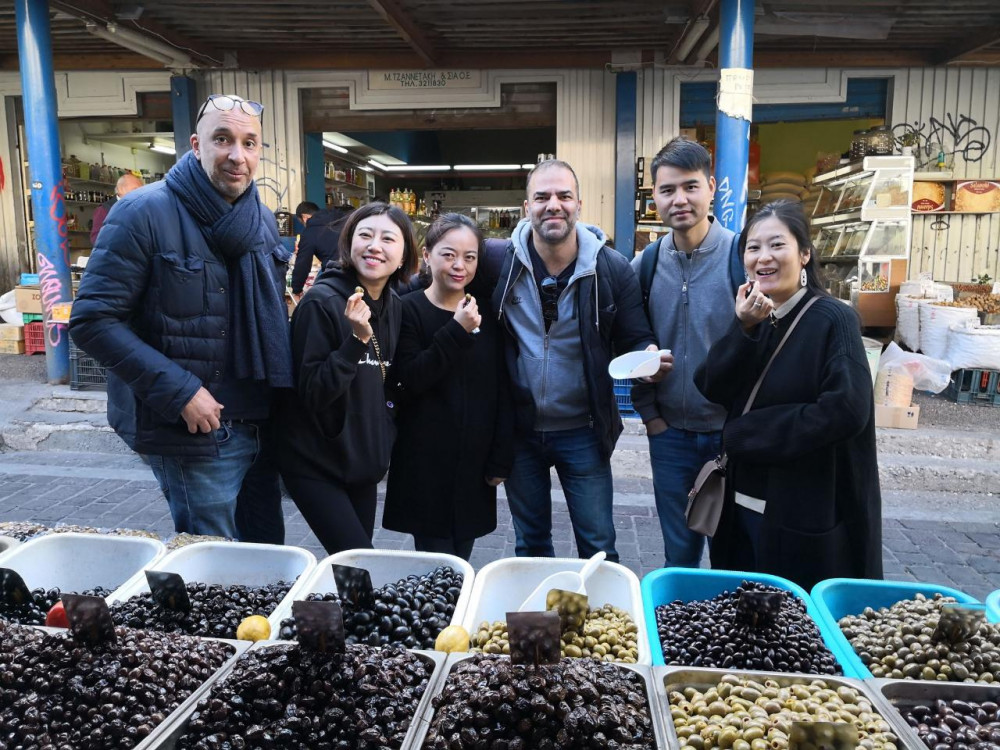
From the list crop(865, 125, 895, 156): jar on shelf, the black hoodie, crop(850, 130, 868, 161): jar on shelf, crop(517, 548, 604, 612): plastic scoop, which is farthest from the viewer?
crop(850, 130, 868, 161): jar on shelf

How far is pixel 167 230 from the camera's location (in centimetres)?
268

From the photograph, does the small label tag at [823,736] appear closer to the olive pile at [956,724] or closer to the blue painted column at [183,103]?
the olive pile at [956,724]

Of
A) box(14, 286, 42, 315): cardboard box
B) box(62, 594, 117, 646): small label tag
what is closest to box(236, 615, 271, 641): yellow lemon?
box(62, 594, 117, 646): small label tag

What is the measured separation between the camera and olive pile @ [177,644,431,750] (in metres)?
1.64

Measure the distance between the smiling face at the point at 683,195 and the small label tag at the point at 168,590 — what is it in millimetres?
2307

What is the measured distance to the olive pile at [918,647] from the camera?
204 cm

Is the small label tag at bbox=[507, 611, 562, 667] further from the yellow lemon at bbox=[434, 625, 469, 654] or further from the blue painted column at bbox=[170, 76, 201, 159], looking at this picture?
the blue painted column at bbox=[170, 76, 201, 159]

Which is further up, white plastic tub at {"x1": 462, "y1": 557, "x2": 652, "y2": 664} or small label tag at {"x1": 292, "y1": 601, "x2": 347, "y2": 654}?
small label tag at {"x1": 292, "y1": 601, "x2": 347, "y2": 654}

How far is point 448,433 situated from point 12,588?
1703 millimetres

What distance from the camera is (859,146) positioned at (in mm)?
9438

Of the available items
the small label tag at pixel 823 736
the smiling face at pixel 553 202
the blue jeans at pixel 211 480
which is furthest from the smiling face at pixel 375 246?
the small label tag at pixel 823 736

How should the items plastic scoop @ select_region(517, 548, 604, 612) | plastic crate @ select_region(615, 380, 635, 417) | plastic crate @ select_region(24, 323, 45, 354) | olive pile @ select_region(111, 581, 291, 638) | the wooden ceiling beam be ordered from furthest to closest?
plastic crate @ select_region(24, 323, 45, 354) → the wooden ceiling beam → plastic crate @ select_region(615, 380, 635, 417) → olive pile @ select_region(111, 581, 291, 638) → plastic scoop @ select_region(517, 548, 604, 612)

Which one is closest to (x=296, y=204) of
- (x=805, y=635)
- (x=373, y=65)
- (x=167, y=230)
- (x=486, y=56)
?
(x=373, y=65)

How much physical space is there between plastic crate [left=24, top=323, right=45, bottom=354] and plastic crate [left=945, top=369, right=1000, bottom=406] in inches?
435
